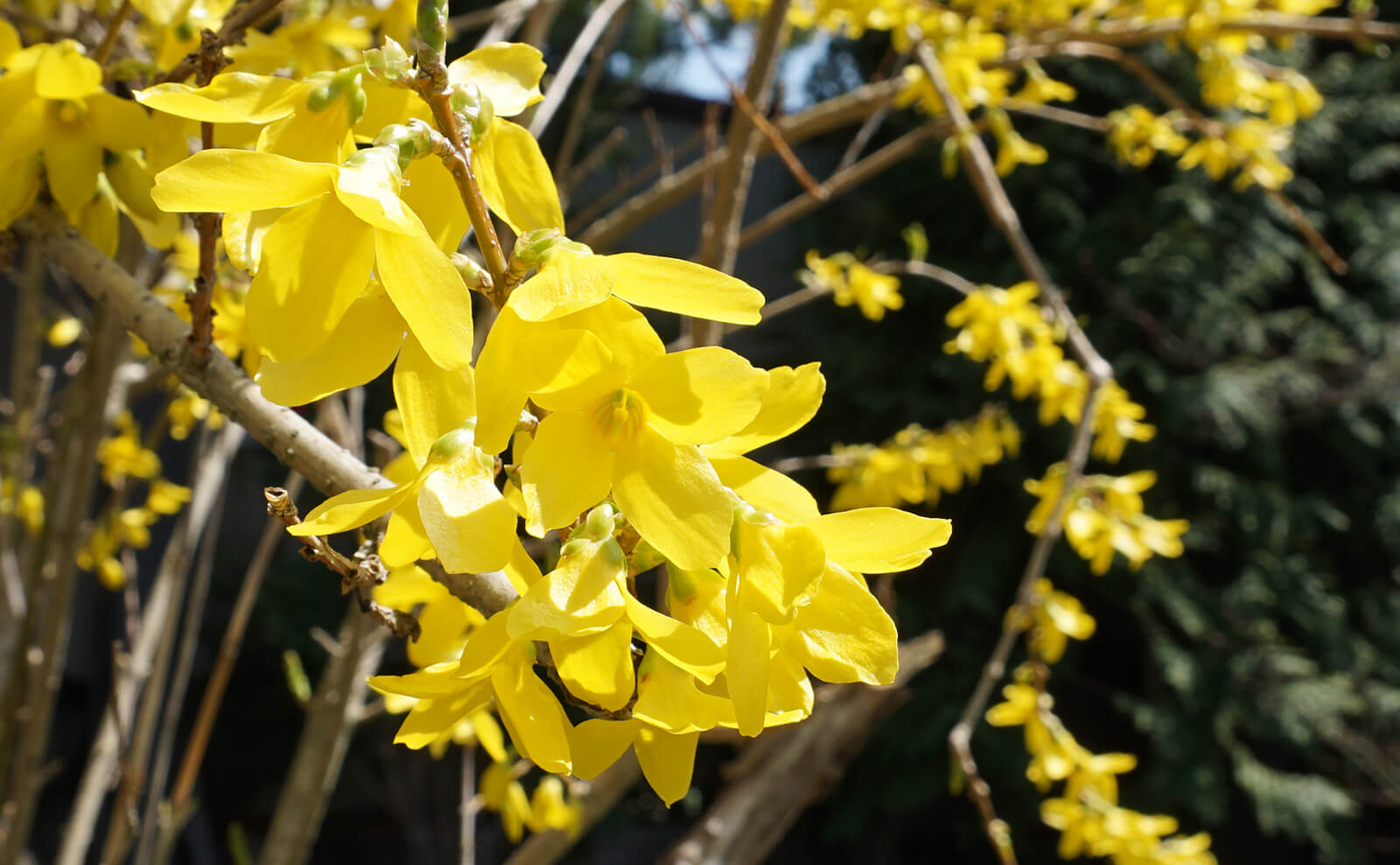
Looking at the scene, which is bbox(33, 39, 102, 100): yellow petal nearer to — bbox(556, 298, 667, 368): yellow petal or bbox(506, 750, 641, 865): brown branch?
bbox(556, 298, 667, 368): yellow petal

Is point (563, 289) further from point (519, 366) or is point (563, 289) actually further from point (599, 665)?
point (599, 665)

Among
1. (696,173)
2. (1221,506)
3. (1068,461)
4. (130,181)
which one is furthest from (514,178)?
(1221,506)

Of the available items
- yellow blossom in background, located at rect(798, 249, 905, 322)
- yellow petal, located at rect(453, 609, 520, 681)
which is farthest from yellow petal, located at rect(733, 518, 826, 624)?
yellow blossom in background, located at rect(798, 249, 905, 322)

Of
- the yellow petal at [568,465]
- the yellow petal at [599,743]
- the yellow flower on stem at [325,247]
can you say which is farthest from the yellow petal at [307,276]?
the yellow petal at [599,743]

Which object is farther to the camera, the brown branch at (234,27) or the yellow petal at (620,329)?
the brown branch at (234,27)

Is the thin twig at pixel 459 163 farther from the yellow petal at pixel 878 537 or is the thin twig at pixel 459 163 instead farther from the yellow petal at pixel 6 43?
the yellow petal at pixel 6 43

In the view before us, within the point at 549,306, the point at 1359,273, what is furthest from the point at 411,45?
the point at 1359,273

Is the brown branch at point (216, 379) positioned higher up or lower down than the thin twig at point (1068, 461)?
higher up
